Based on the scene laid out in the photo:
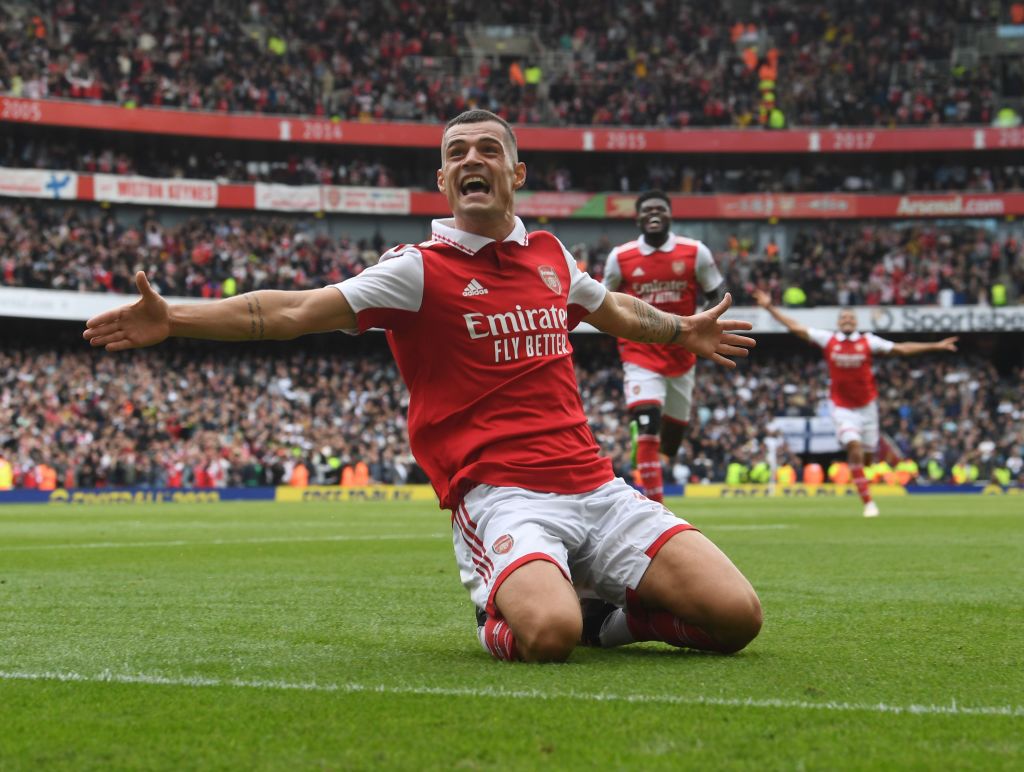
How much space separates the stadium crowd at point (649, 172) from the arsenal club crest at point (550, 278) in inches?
1486

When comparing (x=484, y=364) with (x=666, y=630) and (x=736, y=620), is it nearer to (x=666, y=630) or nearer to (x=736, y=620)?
(x=666, y=630)

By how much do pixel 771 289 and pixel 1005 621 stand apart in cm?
3702

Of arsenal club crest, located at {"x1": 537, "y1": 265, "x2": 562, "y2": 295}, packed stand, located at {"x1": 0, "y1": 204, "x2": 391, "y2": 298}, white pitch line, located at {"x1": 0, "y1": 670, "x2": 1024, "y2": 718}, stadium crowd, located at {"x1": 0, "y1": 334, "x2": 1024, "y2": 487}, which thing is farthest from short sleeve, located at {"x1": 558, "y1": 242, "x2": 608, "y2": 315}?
packed stand, located at {"x1": 0, "y1": 204, "x2": 391, "y2": 298}

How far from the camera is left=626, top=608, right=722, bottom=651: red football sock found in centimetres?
491

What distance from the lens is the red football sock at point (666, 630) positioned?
16.1 feet

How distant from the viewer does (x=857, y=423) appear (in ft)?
60.0

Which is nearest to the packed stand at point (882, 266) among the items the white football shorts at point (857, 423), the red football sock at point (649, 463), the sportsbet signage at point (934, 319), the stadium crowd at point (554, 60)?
the sportsbet signage at point (934, 319)

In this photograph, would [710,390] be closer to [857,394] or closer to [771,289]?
[771,289]

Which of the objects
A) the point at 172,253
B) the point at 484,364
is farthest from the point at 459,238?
the point at 172,253

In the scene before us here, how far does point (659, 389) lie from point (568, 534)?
7.18m

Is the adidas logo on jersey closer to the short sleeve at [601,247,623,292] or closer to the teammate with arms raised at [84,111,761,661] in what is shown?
the teammate with arms raised at [84,111,761,661]

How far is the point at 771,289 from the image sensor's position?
42.3 meters

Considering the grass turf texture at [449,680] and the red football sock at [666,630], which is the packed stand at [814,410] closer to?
the grass turf texture at [449,680]

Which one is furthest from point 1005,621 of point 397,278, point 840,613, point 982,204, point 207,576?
point 982,204
